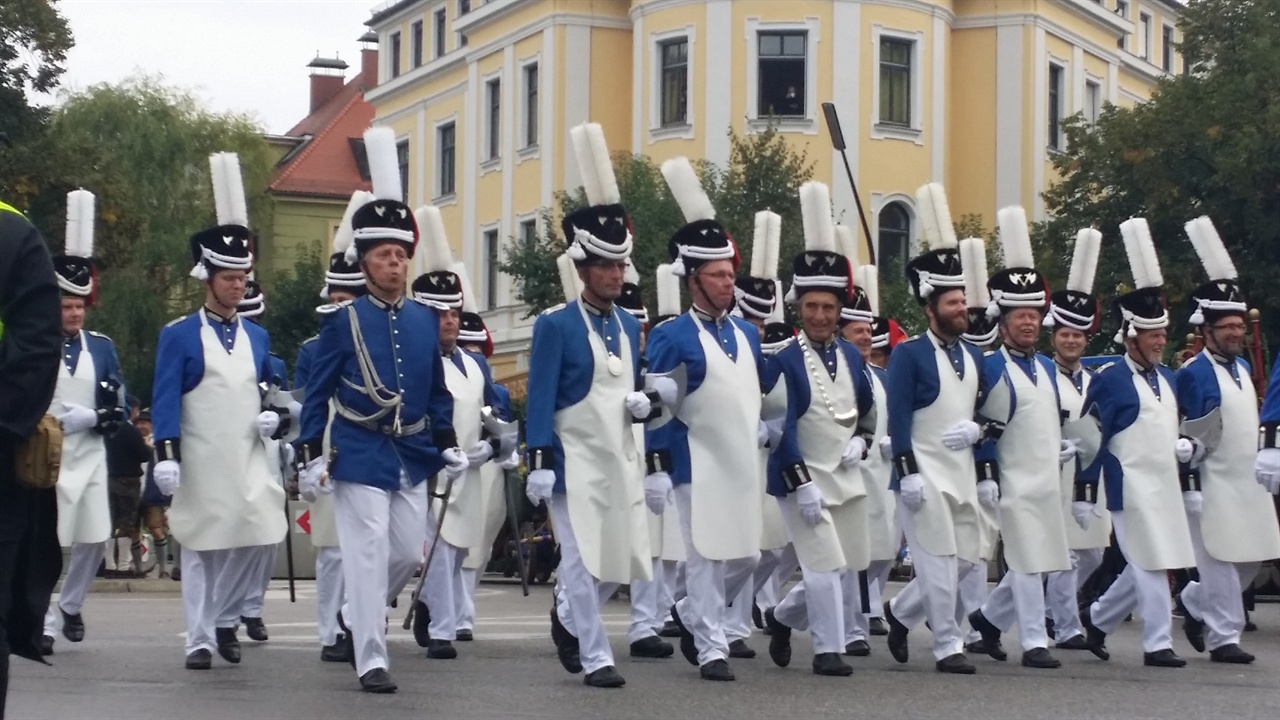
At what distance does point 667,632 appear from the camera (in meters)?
15.2

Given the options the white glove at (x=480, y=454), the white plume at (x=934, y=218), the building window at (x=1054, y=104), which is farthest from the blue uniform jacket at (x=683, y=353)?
the building window at (x=1054, y=104)

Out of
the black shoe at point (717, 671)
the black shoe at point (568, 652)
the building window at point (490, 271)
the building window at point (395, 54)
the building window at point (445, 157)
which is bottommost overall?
the black shoe at point (717, 671)

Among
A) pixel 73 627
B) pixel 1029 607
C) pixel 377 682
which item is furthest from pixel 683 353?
pixel 73 627

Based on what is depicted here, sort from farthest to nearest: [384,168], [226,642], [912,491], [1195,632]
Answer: [1195,632], [226,642], [912,491], [384,168]

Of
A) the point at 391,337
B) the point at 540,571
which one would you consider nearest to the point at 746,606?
the point at 391,337

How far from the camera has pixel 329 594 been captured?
1309cm

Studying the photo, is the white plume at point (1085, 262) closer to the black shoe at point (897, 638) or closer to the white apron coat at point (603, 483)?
the black shoe at point (897, 638)

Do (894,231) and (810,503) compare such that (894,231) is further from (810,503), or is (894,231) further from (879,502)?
(810,503)

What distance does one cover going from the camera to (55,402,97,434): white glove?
1316 centimetres

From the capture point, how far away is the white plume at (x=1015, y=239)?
527 inches

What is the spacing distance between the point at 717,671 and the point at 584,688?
799mm

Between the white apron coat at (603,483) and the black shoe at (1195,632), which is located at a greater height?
the white apron coat at (603,483)

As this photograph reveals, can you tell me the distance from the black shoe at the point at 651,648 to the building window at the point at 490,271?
140 feet

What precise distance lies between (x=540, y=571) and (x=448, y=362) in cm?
1124
